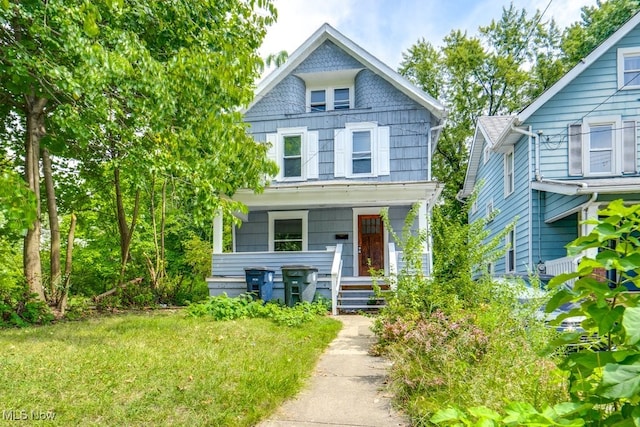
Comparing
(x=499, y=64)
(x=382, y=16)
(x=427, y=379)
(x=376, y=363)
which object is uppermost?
(x=499, y=64)

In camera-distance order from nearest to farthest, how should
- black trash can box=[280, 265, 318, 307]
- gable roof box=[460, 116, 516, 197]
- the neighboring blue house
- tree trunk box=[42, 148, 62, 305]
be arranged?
tree trunk box=[42, 148, 62, 305], black trash can box=[280, 265, 318, 307], the neighboring blue house, gable roof box=[460, 116, 516, 197]

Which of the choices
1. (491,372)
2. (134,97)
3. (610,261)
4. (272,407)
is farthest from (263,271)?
(610,261)

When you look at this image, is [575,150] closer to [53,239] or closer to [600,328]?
[600,328]

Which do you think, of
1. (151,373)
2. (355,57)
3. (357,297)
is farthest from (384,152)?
(151,373)

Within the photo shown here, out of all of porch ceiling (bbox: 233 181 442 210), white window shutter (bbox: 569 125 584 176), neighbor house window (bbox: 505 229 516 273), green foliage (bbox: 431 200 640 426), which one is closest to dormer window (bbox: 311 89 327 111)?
porch ceiling (bbox: 233 181 442 210)

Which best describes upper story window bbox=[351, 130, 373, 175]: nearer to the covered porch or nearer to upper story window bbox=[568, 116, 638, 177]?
the covered porch

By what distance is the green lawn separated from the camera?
2990mm

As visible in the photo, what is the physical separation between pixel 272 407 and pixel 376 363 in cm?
189

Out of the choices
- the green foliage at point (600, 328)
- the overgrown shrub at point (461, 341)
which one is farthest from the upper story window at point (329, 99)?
the green foliage at point (600, 328)

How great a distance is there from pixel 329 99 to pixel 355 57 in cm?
151

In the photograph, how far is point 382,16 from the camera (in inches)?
428

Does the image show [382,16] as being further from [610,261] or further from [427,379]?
[610,261]

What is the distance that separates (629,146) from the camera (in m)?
10.6

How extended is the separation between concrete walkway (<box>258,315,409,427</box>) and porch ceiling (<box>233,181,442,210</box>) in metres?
5.36
